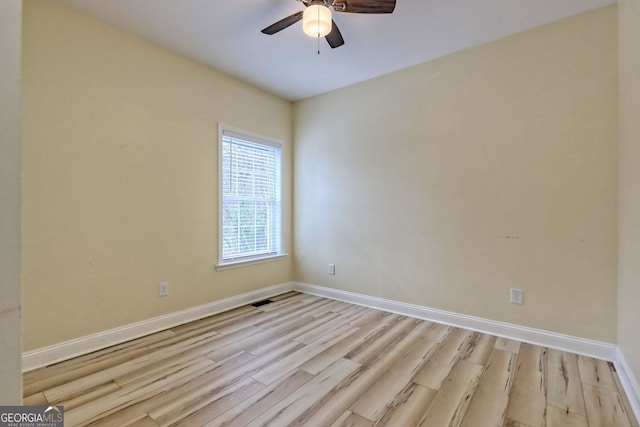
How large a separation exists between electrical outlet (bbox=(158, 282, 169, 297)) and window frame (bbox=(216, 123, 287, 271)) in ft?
1.83

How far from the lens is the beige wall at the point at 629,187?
5.83 feet

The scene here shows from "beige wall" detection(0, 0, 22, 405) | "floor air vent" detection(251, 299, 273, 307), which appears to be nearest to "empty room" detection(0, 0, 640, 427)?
"floor air vent" detection(251, 299, 273, 307)

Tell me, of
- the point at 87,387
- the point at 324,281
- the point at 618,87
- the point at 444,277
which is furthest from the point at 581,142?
the point at 87,387

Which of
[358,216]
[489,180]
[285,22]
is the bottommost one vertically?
[358,216]

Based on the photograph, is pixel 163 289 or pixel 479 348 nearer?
pixel 479 348

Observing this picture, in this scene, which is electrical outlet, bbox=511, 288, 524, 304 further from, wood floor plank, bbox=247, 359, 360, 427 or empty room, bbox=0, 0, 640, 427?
wood floor plank, bbox=247, 359, 360, 427

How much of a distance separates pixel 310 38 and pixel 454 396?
302 cm

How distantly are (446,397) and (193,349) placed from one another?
191cm

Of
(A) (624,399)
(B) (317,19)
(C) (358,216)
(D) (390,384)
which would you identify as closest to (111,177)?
(B) (317,19)

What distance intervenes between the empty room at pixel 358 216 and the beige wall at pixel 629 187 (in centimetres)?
3

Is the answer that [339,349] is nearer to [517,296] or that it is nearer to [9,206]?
[517,296]

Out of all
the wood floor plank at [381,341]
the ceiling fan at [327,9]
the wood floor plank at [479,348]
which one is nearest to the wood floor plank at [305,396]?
the wood floor plank at [381,341]

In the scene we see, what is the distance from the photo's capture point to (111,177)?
2500 mm

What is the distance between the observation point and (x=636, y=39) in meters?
1.81
